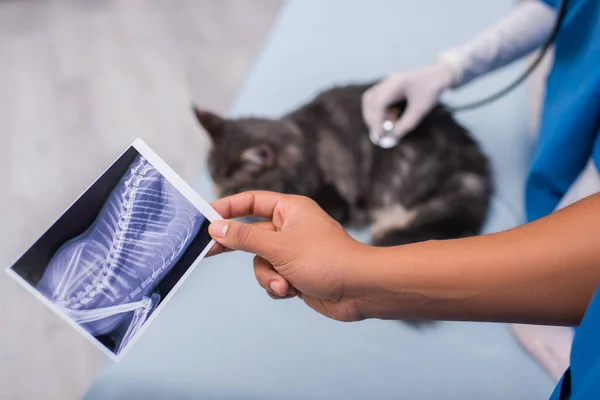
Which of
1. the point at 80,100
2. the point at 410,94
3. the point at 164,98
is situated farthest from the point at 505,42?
the point at 80,100

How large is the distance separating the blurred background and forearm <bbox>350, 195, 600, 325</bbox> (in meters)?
0.36

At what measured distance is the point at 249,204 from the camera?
62 cm

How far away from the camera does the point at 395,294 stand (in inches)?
21.8

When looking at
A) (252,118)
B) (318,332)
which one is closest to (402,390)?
(318,332)

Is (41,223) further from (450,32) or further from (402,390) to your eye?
(450,32)

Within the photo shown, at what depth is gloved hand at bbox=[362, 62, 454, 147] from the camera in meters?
0.99

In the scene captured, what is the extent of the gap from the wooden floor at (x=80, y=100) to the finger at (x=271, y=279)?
746mm

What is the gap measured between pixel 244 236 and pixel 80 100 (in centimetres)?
127

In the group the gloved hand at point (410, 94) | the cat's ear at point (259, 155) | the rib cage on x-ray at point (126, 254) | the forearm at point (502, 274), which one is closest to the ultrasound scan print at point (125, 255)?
the rib cage on x-ray at point (126, 254)

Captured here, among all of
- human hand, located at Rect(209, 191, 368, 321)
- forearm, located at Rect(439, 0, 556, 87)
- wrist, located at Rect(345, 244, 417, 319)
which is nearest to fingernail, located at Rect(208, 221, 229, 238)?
human hand, located at Rect(209, 191, 368, 321)

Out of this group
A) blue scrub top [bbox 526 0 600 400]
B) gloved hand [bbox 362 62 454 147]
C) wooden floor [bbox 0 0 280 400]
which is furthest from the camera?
wooden floor [bbox 0 0 280 400]

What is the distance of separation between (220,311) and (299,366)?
0.18 m

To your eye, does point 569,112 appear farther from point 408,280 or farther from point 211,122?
point 211,122

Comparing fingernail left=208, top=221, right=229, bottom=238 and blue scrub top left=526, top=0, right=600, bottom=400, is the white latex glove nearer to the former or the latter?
blue scrub top left=526, top=0, right=600, bottom=400
